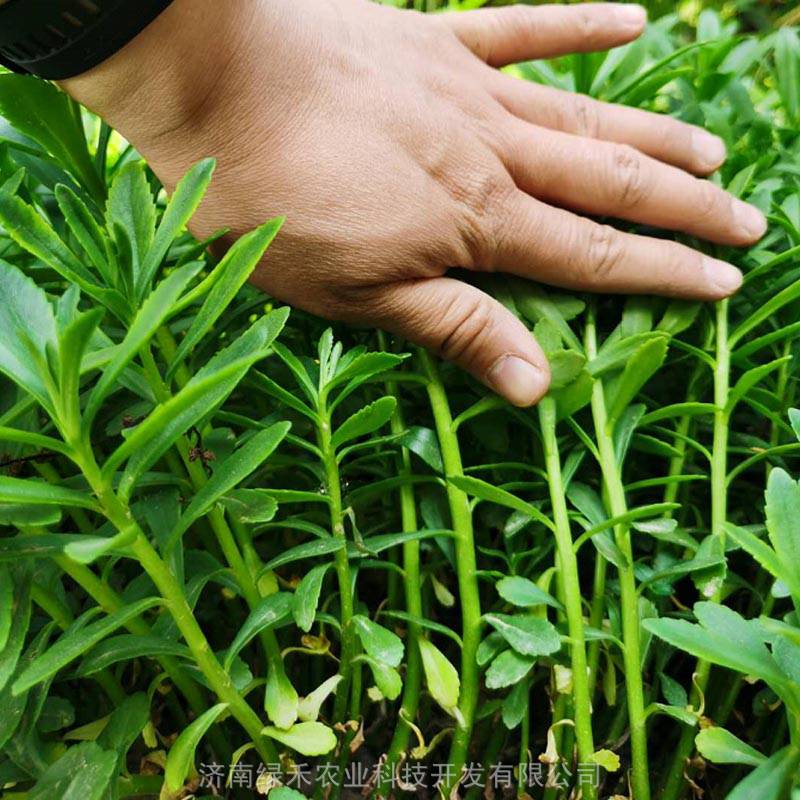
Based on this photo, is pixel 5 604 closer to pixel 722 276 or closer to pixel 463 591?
pixel 463 591

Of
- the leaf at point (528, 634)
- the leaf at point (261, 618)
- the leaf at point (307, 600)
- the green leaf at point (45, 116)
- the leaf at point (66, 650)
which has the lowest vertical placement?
the leaf at point (528, 634)

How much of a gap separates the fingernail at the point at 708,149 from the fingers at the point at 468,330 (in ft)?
1.08

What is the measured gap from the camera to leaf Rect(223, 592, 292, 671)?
0.51 m

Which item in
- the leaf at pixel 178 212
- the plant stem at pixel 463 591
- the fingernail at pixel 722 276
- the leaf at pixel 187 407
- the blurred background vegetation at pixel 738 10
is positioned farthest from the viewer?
the blurred background vegetation at pixel 738 10

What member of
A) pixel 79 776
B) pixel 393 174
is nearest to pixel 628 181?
pixel 393 174

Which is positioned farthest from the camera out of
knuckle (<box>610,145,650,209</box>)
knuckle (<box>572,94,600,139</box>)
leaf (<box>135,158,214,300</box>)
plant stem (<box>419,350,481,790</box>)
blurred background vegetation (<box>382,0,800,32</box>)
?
blurred background vegetation (<box>382,0,800,32</box>)

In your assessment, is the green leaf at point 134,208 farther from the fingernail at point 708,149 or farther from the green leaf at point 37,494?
the fingernail at point 708,149

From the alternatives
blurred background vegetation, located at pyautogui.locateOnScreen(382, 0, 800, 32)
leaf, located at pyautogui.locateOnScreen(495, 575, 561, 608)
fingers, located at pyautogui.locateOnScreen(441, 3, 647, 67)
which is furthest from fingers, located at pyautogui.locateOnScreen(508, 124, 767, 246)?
blurred background vegetation, located at pyautogui.locateOnScreen(382, 0, 800, 32)

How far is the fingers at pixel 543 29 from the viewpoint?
0.92 m

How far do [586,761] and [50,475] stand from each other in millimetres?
420

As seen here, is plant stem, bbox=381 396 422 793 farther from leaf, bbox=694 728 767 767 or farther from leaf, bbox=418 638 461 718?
leaf, bbox=694 728 767 767

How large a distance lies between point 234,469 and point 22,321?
0.45 feet

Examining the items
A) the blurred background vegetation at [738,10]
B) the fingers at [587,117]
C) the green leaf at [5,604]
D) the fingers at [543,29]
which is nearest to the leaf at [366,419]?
the green leaf at [5,604]

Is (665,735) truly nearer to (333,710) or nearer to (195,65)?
(333,710)
